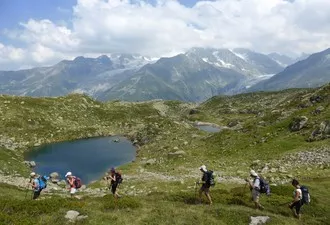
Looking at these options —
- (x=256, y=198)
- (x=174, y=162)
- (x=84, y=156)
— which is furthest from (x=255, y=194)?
(x=84, y=156)

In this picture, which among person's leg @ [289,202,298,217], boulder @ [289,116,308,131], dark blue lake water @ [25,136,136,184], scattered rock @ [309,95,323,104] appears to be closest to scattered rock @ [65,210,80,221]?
person's leg @ [289,202,298,217]

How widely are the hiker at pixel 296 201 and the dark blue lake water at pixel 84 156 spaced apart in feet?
139

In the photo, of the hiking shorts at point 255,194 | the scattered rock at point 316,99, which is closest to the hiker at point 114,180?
the hiking shorts at point 255,194

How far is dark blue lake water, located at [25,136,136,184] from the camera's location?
241 ft

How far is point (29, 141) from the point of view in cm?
9775

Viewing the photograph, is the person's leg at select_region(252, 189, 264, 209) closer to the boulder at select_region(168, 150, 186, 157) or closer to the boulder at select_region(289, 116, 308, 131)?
the boulder at select_region(168, 150, 186, 157)

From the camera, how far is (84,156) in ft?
291

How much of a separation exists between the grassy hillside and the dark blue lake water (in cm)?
415

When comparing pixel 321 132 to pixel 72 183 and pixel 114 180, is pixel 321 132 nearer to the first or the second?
pixel 114 180

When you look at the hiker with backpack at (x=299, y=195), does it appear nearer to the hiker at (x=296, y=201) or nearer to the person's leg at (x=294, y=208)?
the hiker at (x=296, y=201)

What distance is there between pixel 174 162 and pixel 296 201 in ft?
126

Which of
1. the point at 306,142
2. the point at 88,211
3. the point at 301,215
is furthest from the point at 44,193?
the point at 306,142

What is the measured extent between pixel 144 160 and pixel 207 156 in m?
14.3

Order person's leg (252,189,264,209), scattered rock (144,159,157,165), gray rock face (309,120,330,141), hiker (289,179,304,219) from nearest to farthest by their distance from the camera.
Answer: hiker (289,179,304,219) < person's leg (252,189,264,209) < gray rock face (309,120,330,141) < scattered rock (144,159,157,165)
